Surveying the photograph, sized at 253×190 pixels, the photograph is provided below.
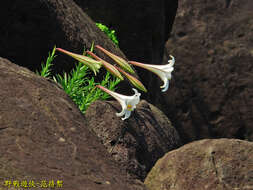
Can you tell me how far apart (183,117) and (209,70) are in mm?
1089

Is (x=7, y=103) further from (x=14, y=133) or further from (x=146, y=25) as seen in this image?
(x=146, y=25)

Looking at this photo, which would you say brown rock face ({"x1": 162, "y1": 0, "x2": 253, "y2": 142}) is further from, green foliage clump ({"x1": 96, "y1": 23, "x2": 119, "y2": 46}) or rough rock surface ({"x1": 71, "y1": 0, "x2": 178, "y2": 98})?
green foliage clump ({"x1": 96, "y1": 23, "x2": 119, "y2": 46})

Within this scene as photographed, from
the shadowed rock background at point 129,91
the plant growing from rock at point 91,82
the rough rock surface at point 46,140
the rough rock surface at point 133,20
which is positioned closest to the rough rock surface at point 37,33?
the shadowed rock background at point 129,91

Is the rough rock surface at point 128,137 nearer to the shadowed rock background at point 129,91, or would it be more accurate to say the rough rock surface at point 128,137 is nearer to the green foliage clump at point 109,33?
the shadowed rock background at point 129,91

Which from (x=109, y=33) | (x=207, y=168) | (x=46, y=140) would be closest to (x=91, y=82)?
(x=207, y=168)

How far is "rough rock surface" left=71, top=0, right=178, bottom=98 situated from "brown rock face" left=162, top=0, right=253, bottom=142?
1.35m

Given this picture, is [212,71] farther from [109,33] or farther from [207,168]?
[207,168]

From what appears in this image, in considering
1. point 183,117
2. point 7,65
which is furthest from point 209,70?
point 7,65

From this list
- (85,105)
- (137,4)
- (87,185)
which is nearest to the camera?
(87,185)

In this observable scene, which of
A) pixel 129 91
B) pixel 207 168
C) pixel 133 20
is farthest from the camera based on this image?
pixel 133 20

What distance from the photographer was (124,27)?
7.55 metres

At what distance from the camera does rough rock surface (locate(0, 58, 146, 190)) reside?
2.77 metres

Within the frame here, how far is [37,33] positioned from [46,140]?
2.11 m

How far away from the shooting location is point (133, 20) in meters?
7.50
